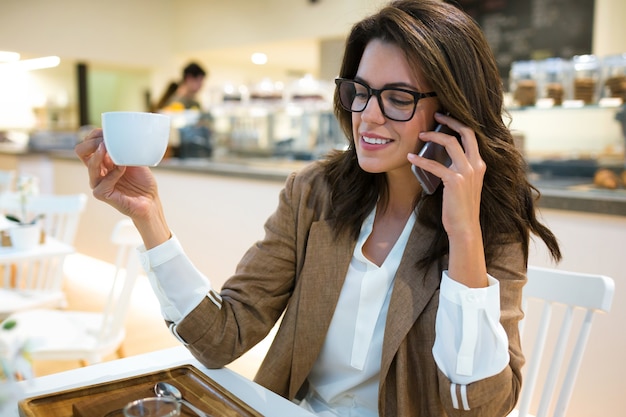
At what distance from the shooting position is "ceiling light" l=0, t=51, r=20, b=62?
7861 mm

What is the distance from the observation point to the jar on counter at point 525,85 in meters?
2.87

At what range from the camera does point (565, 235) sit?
2.09 metres

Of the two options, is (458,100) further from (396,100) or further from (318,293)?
(318,293)

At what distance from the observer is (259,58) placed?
31.6 feet

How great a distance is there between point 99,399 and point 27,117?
11152 millimetres

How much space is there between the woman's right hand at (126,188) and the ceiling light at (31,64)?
8.25m

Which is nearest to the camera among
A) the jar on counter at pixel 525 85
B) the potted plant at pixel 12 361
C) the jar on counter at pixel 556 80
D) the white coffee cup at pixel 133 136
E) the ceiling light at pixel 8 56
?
the potted plant at pixel 12 361

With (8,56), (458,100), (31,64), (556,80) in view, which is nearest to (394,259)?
(458,100)

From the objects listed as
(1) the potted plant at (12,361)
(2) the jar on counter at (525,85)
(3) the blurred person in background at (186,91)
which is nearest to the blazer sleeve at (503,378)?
(1) the potted plant at (12,361)

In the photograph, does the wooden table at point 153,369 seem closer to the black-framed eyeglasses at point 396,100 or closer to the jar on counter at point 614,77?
the black-framed eyeglasses at point 396,100

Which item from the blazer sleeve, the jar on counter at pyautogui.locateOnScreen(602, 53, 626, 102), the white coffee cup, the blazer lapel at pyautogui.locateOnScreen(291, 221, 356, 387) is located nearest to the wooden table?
the blazer lapel at pyautogui.locateOnScreen(291, 221, 356, 387)

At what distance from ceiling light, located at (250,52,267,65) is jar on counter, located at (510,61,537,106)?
6.62 m

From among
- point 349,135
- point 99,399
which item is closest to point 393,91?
point 349,135

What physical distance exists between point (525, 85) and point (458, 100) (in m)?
2.00
